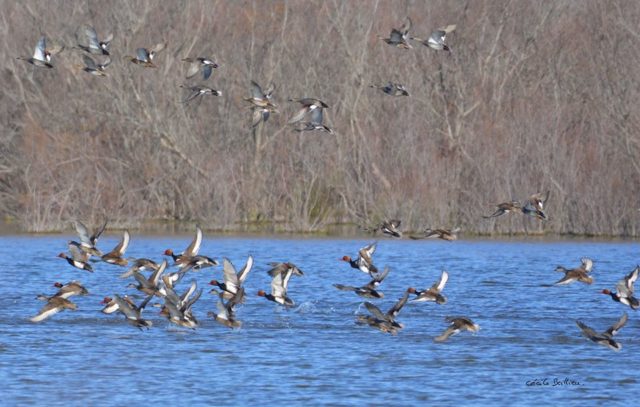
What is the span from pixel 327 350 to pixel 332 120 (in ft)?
67.3

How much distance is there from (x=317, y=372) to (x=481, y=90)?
2450 cm

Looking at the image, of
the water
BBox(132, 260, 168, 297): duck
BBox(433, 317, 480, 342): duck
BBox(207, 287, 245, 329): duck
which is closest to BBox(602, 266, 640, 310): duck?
the water

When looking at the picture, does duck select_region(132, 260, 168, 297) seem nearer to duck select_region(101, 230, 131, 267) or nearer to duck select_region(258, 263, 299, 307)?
duck select_region(101, 230, 131, 267)

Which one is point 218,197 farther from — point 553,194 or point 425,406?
point 425,406

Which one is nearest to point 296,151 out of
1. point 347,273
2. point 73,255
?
point 347,273

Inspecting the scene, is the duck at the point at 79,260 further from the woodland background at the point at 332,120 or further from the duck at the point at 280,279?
the woodland background at the point at 332,120

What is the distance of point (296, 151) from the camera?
36969 millimetres
